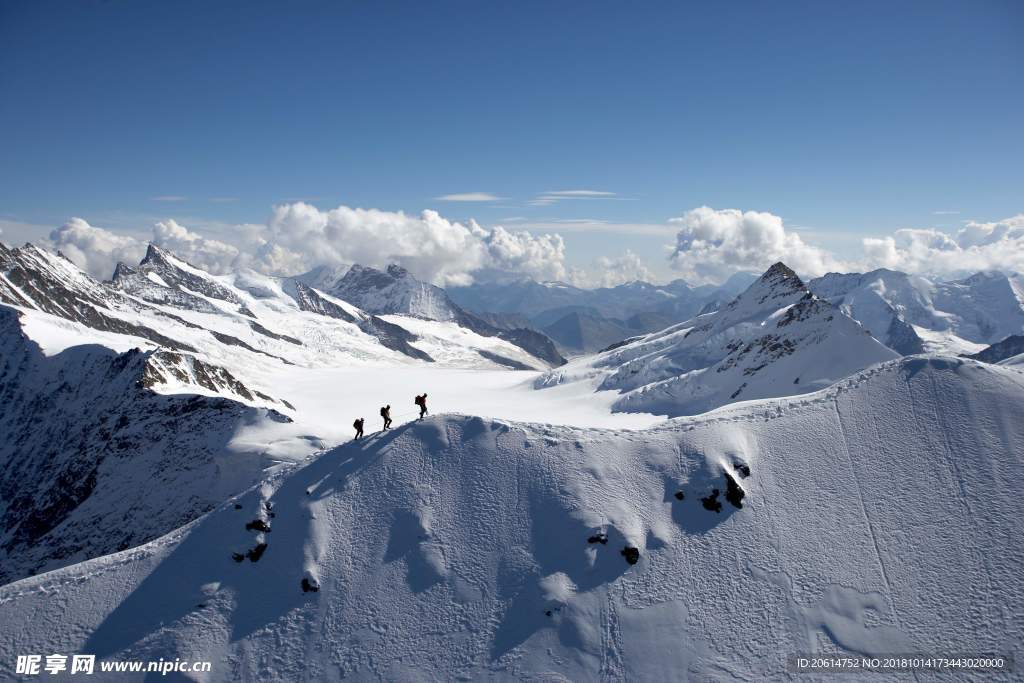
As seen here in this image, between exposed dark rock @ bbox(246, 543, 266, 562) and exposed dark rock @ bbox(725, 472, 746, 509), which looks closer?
exposed dark rock @ bbox(246, 543, 266, 562)

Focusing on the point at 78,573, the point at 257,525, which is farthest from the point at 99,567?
the point at 257,525

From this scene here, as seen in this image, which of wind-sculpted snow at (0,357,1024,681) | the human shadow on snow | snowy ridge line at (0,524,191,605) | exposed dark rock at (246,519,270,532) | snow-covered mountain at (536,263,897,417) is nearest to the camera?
wind-sculpted snow at (0,357,1024,681)

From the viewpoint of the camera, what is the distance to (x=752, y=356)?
81.2 m

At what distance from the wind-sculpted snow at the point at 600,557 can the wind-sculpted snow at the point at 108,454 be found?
64.8 feet

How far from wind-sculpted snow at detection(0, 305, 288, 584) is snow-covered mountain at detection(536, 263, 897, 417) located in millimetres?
58173

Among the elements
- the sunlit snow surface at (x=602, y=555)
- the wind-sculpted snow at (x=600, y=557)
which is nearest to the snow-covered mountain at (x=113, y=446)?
the sunlit snow surface at (x=602, y=555)

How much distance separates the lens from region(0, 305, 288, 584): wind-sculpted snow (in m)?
47.9

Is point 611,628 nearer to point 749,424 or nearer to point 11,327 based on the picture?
point 749,424

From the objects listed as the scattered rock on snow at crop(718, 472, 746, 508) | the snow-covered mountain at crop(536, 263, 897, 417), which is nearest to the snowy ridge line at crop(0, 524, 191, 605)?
the scattered rock on snow at crop(718, 472, 746, 508)

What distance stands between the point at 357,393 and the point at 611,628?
15821cm

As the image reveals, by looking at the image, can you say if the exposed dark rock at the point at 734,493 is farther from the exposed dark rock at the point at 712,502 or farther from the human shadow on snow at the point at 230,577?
the human shadow on snow at the point at 230,577

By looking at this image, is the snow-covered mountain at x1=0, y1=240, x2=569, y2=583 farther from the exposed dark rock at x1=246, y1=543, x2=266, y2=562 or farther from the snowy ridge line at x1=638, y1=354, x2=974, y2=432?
the snowy ridge line at x1=638, y1=354, x2=974, y2=432

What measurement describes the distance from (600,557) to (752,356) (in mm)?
62351

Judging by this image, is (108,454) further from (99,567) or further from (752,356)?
(752,356)
